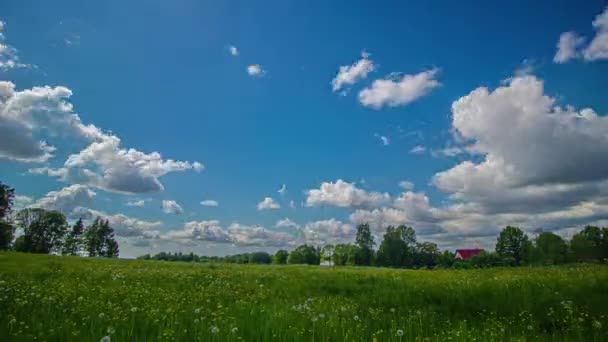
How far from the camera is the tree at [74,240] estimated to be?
101 m

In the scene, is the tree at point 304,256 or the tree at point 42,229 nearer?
the tree at point 42,229

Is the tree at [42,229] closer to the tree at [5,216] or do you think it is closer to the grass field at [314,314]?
the tree at [5,216]

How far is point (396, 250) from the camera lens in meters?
114

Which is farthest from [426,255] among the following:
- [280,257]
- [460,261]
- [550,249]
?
[280,257]

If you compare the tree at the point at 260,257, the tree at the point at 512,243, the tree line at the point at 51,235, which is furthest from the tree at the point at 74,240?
the tree at the point at 512,243

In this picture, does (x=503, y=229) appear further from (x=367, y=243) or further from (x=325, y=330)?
(x=325, y=330)

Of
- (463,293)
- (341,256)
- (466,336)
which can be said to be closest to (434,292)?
(463,293)

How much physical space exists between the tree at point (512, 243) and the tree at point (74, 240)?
132 meters

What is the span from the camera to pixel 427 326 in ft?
20.5

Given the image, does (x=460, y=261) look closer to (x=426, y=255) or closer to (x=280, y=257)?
(x=426, y=255)

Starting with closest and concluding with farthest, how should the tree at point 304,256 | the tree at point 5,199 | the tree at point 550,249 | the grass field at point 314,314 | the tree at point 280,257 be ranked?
the grass field at point 314,314 → the tree at point 5,199 → the tree at point 550,249 → the tree at point 304,256 → the tree at point 280,257

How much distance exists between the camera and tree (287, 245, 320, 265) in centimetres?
13725

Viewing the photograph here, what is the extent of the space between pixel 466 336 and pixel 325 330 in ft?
7.08

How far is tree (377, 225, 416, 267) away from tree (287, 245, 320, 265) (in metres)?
32.5
